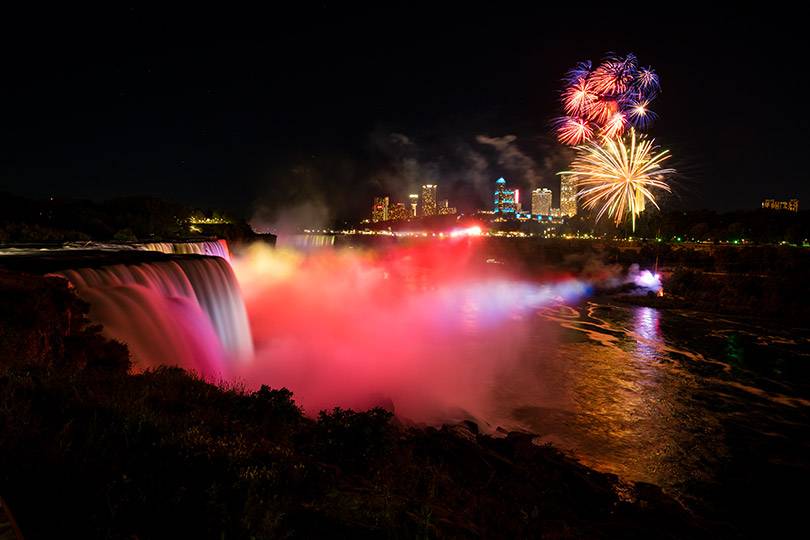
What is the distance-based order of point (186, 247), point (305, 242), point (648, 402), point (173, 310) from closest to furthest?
point (173, 310) < point (648, 402) < point (186, 247) < point (305, 242)

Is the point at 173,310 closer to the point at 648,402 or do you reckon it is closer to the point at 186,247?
the point at 186,247

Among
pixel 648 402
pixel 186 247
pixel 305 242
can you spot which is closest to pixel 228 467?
pixel 648 402

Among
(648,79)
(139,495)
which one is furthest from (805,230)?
(139,495)

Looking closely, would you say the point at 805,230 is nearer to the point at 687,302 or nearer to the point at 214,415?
the point at 687,302

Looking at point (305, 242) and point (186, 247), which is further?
point (305, 242)

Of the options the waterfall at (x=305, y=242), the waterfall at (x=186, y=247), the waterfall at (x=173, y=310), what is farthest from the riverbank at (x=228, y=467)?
the waterfall at (x=305, y=242)

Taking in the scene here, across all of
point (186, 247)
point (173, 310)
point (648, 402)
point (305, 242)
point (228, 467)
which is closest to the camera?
point (228, 467)

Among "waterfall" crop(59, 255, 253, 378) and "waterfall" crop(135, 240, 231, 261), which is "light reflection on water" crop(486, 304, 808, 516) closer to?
"waterfall" crop(59, 255, 253, 378)
